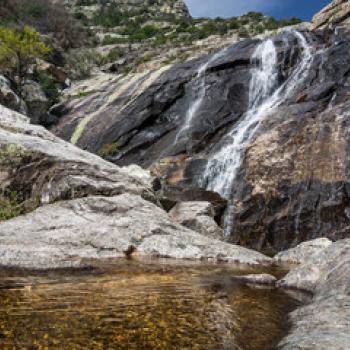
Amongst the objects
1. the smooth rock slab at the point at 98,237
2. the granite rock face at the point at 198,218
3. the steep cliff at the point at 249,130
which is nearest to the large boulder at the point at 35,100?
the steep cliff at the point at 249,130

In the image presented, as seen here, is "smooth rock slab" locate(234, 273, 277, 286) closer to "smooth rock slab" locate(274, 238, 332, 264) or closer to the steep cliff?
"smooth rock slab" locate(274, 238, 332, 264)

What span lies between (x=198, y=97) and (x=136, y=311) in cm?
3175

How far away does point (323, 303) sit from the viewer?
823cm

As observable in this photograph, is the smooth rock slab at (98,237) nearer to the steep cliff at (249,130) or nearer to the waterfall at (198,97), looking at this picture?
the steep cliff at (249,130)

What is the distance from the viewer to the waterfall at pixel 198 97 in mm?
35781

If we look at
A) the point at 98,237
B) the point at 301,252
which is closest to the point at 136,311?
the point at 98,237

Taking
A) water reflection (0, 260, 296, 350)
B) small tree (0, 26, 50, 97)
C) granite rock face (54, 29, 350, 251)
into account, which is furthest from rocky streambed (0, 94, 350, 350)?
small tree (0, 26, 50, 97)

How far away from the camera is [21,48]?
160 ft

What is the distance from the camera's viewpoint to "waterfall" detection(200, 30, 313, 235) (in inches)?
1046

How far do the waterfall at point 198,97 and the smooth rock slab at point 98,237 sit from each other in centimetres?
2008

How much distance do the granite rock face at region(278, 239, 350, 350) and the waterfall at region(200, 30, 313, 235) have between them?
12.8 m

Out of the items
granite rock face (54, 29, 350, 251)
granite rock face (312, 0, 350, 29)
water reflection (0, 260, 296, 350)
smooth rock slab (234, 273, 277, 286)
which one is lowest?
water reflection (0, 260, 296, 350)

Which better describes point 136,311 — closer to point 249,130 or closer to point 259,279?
point 259,279

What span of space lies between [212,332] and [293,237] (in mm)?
15661
